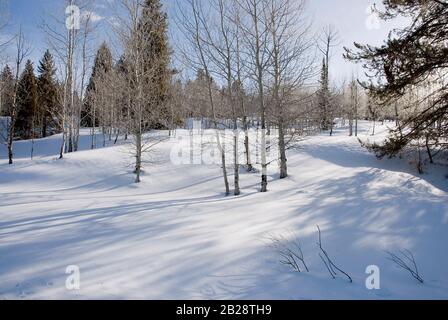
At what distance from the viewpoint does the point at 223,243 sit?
580 centimetres

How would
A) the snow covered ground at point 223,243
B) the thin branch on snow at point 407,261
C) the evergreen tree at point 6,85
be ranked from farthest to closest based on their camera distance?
1. the evergreen tree at point 6,85
2. the thin branch on snow at point 407,261
3. the snow covered ground at point 223,243

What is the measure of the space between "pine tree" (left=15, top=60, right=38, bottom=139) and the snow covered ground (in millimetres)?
29968

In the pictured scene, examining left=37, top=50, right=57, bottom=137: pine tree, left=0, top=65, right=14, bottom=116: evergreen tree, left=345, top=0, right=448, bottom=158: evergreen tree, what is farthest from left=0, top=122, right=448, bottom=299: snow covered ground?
left=37, top=50, right=57, bottom=137: pine tree

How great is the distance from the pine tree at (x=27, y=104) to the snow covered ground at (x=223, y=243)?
30.0 m

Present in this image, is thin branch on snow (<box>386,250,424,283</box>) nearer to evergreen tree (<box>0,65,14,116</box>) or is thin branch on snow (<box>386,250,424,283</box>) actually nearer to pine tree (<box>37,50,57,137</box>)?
evergreen tree (<box>0,65,14,116</box>)

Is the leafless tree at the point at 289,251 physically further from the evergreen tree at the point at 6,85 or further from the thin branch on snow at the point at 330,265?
the evergreen tree at the point at 6,85

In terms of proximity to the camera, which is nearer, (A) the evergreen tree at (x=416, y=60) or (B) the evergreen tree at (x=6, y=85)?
(A) the evergreen tree at (x=416, y=60)

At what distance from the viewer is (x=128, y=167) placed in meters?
16.4

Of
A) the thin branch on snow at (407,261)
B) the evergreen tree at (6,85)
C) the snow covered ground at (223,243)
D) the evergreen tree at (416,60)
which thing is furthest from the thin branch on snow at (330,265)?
the evergreen tree at (6,85)

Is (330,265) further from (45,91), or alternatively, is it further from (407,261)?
(45,91)

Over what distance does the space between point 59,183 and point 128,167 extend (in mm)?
3545

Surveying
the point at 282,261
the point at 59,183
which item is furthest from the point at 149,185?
the point at 282,261

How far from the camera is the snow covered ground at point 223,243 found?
418 centimetres
